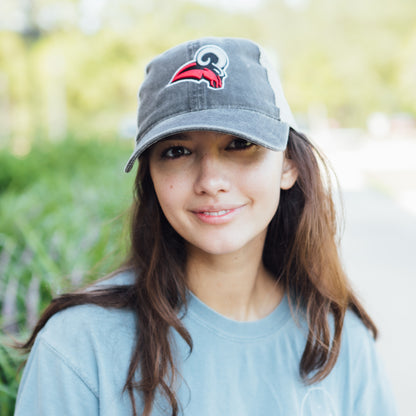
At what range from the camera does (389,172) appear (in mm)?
14711

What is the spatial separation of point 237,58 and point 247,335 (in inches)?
30.9

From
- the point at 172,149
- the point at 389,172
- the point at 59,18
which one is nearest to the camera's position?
the point at 172,149

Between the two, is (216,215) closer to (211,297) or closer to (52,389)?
(211,297)

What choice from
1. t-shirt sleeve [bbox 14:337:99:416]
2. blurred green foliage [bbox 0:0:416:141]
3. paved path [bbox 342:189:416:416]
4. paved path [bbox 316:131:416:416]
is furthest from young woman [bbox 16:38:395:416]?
blurred green foliage [bbox 0:0:416:141]

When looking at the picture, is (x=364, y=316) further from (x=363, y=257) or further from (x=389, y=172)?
(x=389, y=172)

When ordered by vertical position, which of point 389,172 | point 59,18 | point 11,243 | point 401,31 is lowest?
point 11,243

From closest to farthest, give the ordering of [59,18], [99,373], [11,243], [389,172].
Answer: [99,373] → [11,243] → [389,172] → [59,18]

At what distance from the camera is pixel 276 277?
1920mm

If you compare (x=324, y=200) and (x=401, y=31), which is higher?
(x=401, y=31)

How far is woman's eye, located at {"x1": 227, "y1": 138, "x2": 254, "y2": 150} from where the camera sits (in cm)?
149

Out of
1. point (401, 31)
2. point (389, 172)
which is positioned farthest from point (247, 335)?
point (401, 31)

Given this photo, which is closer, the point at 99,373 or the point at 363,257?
the point at 99,373

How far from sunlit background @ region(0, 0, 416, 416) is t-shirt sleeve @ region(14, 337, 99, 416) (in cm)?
43

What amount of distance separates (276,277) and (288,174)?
1.28 feet
